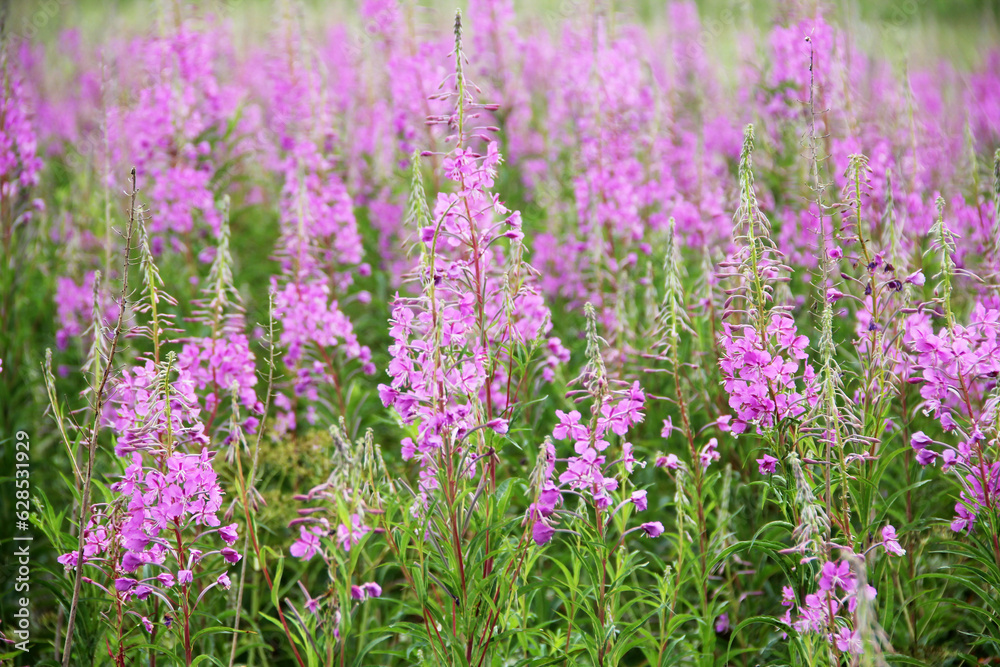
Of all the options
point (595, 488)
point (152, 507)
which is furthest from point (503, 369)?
point (152, 507)

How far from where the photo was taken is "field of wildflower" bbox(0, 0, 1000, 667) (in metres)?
2.45

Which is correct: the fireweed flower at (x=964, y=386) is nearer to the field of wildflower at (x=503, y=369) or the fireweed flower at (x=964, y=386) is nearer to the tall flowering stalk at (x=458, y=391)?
the field of wildflower at (x=503, y=369)

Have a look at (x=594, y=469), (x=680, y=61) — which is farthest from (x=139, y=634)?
(x=680, y=61)

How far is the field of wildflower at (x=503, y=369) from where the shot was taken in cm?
245

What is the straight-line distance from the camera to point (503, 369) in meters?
3.20

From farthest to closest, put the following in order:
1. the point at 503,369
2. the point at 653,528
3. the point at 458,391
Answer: the point at 503,369 < the point at 458,391 < the point at 653,528

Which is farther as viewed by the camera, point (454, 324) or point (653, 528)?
point (454, 324)

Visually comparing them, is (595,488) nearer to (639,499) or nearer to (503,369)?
(639,499)

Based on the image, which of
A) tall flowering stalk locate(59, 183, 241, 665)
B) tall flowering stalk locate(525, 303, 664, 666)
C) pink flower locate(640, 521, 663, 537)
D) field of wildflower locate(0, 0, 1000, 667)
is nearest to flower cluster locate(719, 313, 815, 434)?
field of wildflower locate(0, 0, 1000, 667)

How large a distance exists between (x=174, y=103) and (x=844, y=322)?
14.9 feet

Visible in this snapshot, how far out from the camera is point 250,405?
129 inches

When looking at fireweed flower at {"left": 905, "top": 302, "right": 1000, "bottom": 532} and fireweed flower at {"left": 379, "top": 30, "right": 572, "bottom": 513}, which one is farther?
fireweed flower at {"left": 905, "top": 302, "right": 1000, "bottom": 532}

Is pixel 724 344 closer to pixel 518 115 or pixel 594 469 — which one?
pixel 594 469

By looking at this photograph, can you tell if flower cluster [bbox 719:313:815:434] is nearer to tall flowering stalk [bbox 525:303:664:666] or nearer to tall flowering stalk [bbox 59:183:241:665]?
tall flowering stalk [bbox 525:303:664:666]
